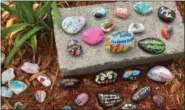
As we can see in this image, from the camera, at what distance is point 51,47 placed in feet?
7.52

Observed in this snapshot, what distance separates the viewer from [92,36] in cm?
218

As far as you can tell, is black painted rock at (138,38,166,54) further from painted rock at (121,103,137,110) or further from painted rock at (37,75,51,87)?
painted rock at (37,75,51,87)

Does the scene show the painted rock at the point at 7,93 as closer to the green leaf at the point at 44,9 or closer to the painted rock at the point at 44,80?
the painted rock at the point at 44,80

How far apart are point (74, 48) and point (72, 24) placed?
111mm

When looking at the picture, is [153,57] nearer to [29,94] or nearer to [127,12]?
[127,12]

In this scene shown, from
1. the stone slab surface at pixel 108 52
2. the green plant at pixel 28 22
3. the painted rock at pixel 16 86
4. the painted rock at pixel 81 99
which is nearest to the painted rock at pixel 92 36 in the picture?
the stone slab surface at pixel 108 52

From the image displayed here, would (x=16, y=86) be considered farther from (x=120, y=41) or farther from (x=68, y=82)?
(x=120, y=41)

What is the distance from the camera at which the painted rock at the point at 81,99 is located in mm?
2160

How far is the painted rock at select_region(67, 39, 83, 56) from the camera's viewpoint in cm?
215

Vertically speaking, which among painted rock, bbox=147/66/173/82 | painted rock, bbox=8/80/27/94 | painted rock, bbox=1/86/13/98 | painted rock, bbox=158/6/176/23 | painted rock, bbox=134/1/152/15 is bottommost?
painted rock, bbox=1/86/13/98

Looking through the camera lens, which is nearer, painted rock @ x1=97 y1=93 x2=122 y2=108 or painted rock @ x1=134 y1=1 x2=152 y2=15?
painted rock @ x1=97 y1=93 x2=122 y2=108

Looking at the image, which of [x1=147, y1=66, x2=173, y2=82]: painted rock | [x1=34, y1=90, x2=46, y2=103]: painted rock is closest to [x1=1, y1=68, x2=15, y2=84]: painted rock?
[x1=34, y1=90, x2=46, y2=103]: painted rock

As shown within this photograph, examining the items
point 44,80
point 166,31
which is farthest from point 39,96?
point 166,31

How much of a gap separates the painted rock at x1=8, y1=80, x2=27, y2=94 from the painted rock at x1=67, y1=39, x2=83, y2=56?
0.26 m
